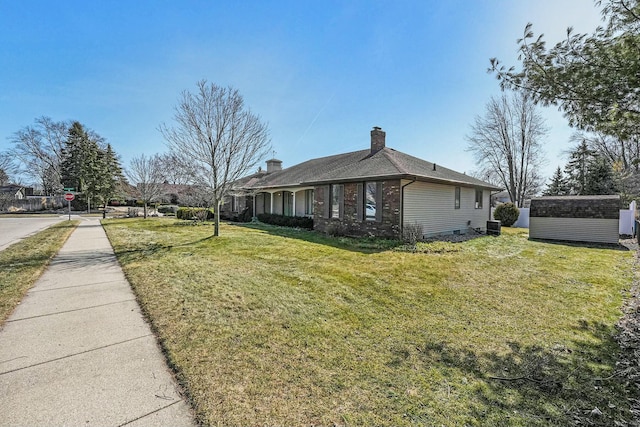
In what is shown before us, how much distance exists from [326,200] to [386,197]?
348cm

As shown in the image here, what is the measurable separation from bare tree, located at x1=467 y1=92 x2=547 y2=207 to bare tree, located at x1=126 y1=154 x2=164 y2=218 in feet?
95.7

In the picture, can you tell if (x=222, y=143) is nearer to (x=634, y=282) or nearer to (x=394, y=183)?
(x=394, y=183)

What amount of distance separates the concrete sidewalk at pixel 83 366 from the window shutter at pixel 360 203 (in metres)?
9.22

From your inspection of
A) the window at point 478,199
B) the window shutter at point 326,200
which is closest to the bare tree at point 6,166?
the window shutter at point 326,200

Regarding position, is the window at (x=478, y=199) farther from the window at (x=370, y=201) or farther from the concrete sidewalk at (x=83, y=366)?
the concrete sidewalk at (x=83, y=366)

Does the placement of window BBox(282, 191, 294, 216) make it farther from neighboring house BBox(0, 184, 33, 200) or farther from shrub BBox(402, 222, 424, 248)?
neighboring house BBox(0, 184, 33, 200)

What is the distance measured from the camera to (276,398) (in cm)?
230

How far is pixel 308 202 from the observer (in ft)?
57.2

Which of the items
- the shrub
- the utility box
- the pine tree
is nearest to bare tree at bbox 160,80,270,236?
the shrub

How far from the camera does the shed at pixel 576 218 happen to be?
1185cm

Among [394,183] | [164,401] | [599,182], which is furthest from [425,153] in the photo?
[164,401]

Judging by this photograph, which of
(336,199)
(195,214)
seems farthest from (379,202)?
(195,214)

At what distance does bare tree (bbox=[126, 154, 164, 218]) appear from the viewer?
72.4ft

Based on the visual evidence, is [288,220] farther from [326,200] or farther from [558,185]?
[558,185]
